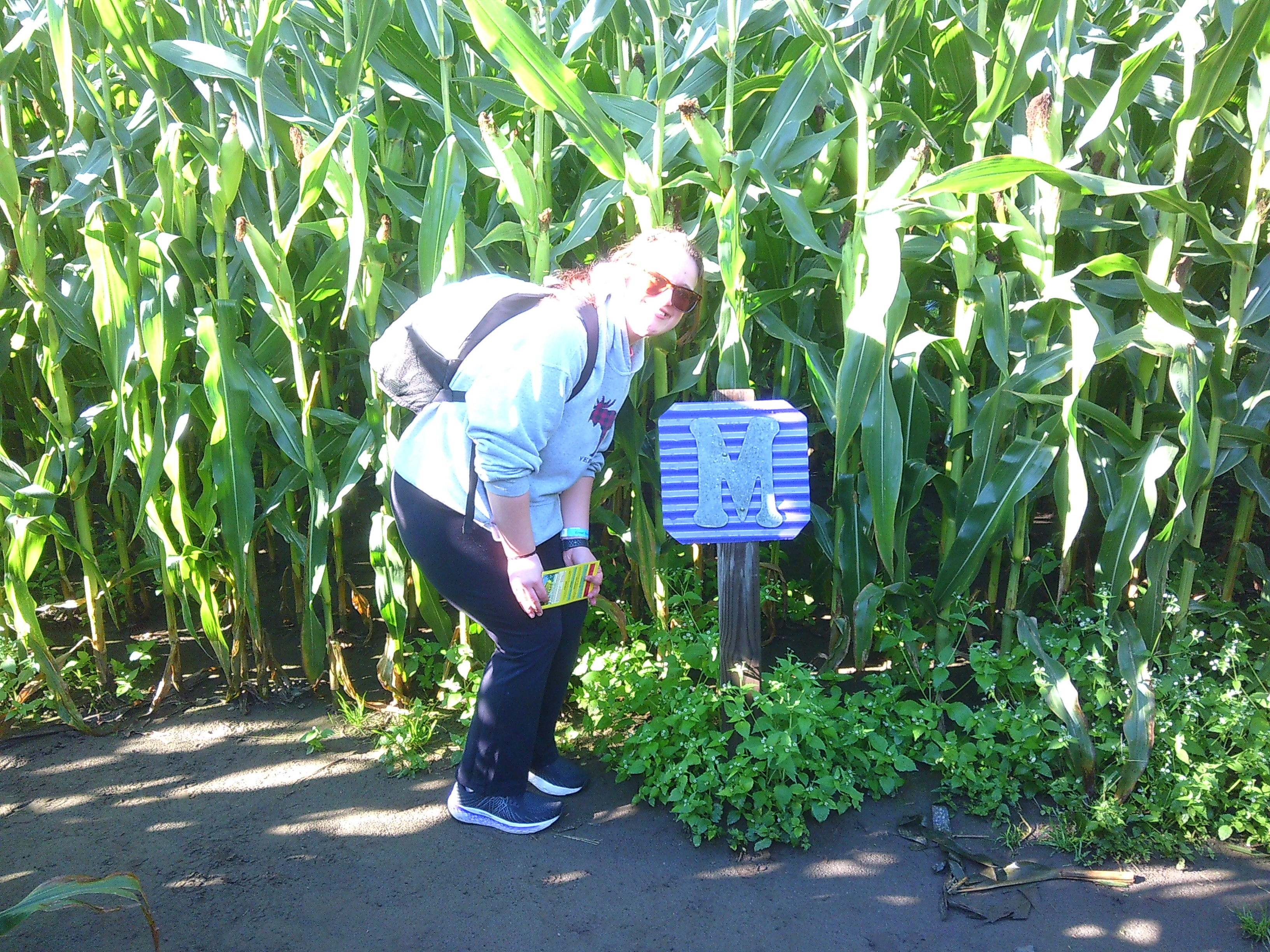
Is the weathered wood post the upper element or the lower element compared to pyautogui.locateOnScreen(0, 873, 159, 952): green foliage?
upper

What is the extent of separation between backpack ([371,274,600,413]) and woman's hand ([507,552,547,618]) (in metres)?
0.40

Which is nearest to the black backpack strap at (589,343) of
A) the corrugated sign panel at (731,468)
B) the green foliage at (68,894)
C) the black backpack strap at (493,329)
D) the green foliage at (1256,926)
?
the black backpack strap at (493,329)

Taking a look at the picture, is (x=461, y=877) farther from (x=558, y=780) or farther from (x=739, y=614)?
(x=739, y=614)

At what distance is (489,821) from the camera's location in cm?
254

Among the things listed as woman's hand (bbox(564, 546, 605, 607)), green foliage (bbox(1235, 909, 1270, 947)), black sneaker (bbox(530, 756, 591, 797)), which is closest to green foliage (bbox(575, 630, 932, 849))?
black sneaker (bbox(530, 756, 591, 797))

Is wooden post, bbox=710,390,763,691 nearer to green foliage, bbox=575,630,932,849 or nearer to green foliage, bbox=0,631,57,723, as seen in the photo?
green foliage, bbox=575,630,932,849

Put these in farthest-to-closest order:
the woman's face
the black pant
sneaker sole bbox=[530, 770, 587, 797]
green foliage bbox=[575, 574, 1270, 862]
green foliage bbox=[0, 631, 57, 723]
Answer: green foliage bbox=[0, 631, 57, 723], sneaker sole bbox=[530, 770, 587, 797], green foliage bbox=[575, 574, 1270, 862], the black pant, the woman's face

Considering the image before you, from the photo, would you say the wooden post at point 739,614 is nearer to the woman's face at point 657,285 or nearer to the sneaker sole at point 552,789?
the woman's face at point 657,285

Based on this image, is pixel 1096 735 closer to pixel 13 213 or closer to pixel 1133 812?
pixel 1133 812

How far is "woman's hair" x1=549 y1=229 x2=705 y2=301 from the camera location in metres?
2.13

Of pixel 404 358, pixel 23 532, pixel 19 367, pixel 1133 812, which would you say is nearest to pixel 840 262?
pixel 404 358

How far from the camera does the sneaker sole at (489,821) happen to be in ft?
8.26

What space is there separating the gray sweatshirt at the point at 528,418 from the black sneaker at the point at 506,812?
0.75 m

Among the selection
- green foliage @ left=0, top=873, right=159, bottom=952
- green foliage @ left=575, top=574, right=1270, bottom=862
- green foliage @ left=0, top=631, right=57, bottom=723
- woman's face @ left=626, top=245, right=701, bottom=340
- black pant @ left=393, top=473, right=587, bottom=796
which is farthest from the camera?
green foliage @ left=0, top=631, right=57, bottom=723
